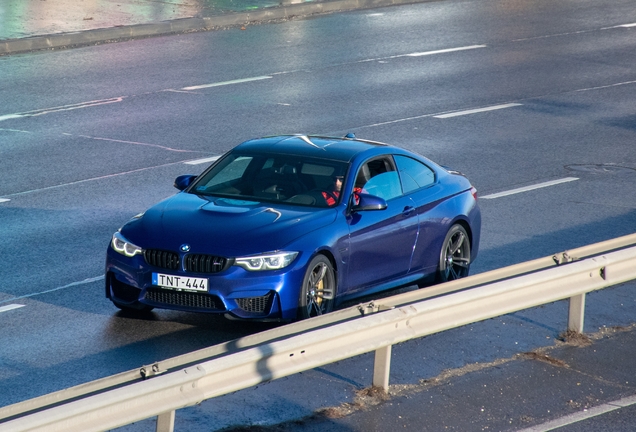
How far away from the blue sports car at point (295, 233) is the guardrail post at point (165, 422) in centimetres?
237

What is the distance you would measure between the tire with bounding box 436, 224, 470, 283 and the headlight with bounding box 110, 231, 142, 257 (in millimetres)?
2685

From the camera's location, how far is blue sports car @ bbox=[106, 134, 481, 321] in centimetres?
909

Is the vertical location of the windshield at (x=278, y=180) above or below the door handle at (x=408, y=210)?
above

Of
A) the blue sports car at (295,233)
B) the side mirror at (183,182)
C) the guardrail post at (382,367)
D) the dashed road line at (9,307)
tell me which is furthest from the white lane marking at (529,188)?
the guardrail post at (382,367)

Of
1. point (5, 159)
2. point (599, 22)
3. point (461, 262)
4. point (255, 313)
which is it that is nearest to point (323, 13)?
point (599, 22)

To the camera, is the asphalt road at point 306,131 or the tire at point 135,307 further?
the tire at point 135,307

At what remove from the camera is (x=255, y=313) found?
912 centimetres

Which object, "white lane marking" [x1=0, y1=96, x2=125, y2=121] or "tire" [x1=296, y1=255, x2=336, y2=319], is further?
"white lane marking" [x1=0, y1=96, x2=125, y2=121]

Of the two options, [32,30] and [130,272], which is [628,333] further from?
[32,30]

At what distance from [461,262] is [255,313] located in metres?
2.45

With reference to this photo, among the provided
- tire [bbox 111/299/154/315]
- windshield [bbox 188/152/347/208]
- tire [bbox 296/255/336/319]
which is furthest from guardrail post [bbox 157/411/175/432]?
windshield [bbox 188/152/347/208]

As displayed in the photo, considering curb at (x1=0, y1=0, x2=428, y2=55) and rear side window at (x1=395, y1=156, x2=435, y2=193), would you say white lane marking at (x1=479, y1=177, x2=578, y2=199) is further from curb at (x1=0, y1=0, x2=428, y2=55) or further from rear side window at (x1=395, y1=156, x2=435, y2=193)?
curb at (x1=0, y1=0, x2=428, y2=55)

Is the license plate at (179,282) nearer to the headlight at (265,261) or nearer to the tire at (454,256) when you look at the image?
the headlight at (265,261)

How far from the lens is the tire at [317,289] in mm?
9203
